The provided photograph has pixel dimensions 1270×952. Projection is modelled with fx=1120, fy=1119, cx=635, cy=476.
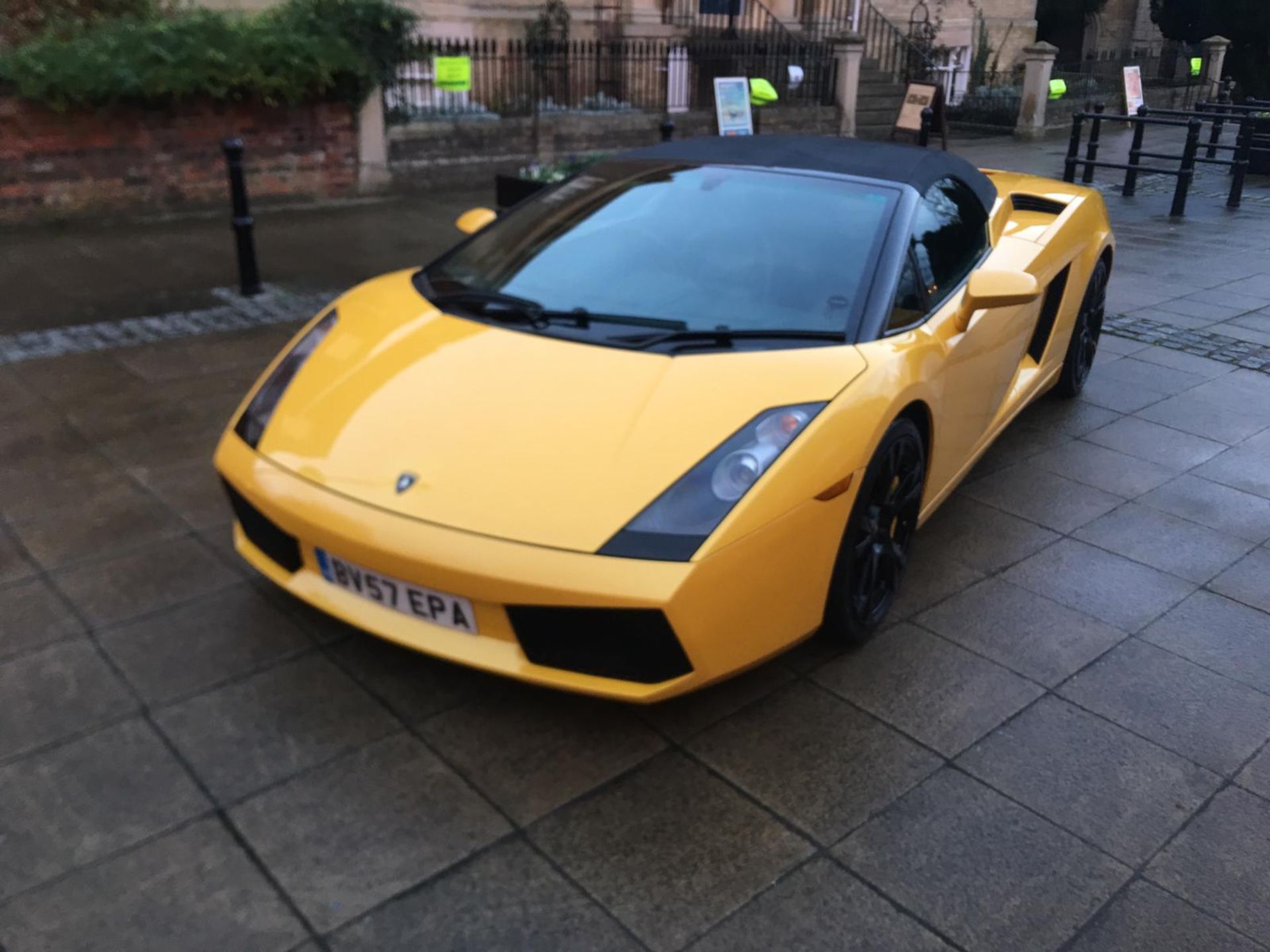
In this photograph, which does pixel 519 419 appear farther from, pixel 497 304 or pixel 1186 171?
pixel 1186 171

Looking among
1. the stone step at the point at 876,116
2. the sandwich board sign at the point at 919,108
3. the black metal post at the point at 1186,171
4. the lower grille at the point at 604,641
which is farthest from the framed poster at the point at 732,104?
the lower grille at the point at 604,641

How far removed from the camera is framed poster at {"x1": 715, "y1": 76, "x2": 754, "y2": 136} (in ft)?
34.6

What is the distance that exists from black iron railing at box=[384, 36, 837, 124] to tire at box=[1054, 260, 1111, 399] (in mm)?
6692

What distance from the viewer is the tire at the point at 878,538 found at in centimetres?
320

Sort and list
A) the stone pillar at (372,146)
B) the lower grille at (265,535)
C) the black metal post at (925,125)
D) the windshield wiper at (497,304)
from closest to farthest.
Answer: the lower grille at (265,535), the windshield wiper at (497,304), the stone pillar at (372,146), the black metal post at (925,125)

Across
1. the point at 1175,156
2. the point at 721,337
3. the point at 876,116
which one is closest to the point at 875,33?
the point at 876,116

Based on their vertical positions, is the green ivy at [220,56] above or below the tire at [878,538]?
above

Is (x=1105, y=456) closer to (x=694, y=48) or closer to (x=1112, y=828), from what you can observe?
(x=1112, y=828)

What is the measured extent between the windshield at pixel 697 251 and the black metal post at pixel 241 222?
11.5ft

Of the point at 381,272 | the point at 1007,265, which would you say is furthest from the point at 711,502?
the point at 381,272

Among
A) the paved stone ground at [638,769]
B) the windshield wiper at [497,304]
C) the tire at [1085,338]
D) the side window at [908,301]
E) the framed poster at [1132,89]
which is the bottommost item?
the paved stone ground at [638,769]

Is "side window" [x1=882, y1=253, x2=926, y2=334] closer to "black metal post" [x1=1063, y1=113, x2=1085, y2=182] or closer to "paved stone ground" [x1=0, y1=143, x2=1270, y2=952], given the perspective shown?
"paved stone ground" [x1=0, y1=143, x2=1270, y2=952]

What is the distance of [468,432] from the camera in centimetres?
303

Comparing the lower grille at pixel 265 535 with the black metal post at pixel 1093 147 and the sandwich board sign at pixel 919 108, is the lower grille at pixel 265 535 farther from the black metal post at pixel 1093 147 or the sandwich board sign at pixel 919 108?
the black metal post at pixel 1093 147
